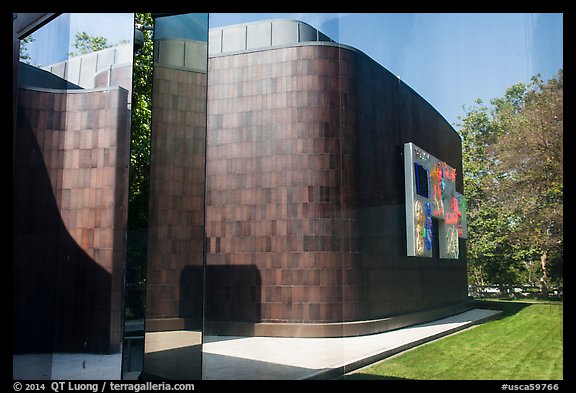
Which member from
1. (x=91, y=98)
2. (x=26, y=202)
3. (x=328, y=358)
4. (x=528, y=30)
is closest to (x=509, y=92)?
(x=528, y=30)

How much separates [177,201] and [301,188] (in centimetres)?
221

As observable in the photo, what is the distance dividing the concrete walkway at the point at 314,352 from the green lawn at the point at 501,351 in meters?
0.09

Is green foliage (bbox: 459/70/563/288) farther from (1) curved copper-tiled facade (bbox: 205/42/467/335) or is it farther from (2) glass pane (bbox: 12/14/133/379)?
(2) glass pane (bbox: 12/14/133/379)

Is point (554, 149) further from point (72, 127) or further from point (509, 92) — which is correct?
point (72, 127)

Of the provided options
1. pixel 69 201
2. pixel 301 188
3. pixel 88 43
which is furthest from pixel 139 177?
pixel 301 188

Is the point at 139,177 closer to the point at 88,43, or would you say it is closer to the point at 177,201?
the point at 177,201

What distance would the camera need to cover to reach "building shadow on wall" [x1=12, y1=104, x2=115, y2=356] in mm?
3652

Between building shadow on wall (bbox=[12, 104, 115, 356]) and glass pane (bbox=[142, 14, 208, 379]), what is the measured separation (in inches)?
26.7

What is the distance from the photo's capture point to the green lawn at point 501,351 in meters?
3.03

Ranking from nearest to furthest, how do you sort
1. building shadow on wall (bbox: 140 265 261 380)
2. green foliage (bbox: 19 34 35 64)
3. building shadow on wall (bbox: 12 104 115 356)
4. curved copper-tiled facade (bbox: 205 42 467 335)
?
building shadow on wall (bbox: 140 265 261 380)
building shadow on wall (bbox: 12 104 115 356)
green foliage (bbox: 19 34 35 64)
curved copper-tiled facade (bbox: 205 42 467 335)

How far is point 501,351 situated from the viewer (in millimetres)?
3188

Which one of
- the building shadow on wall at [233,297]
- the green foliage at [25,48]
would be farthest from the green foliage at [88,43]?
the building shadow on wall at [233,297]

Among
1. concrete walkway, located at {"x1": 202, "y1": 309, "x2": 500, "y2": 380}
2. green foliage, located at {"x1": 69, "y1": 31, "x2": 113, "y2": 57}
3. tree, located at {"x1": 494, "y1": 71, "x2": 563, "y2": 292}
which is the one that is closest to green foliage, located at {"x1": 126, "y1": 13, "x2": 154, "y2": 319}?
green foliage, located at {"x1": 69, "y1": 31, "x2": 113, "y2": 57}

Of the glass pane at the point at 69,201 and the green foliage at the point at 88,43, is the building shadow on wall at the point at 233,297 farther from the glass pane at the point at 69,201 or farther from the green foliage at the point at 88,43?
the green foliage at the point at 88,43
